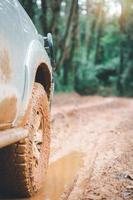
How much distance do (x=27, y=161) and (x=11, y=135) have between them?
0.45 metres

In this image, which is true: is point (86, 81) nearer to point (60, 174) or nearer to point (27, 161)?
point (60, 174)

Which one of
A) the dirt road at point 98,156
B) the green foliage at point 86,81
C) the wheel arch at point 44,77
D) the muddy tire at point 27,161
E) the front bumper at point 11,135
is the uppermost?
the wheel arch at point 44,77

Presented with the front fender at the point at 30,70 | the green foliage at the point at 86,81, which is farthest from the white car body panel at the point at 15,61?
the green foliage at the point at 86,81

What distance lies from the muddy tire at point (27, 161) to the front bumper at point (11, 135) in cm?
11

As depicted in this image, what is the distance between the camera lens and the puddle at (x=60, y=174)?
421cm

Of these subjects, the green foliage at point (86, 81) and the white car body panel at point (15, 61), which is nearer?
the white car body panel at point (15, 61)

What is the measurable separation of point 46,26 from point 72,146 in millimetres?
11542

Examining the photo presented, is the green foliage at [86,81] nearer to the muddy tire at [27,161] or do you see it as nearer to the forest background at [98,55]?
the forest background at [98,55]

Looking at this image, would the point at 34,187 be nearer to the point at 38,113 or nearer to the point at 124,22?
the point at 38,113

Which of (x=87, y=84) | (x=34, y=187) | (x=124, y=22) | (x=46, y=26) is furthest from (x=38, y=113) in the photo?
(x=124, y=22)

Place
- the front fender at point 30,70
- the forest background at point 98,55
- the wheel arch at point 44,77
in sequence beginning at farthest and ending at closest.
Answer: the forest background at point 98,55 → the wheel arch at point 44,77 → the front fender at point 30,70

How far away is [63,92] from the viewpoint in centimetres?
2436

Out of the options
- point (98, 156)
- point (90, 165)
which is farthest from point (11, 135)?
point (98, 156)

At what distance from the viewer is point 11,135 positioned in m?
3.21
